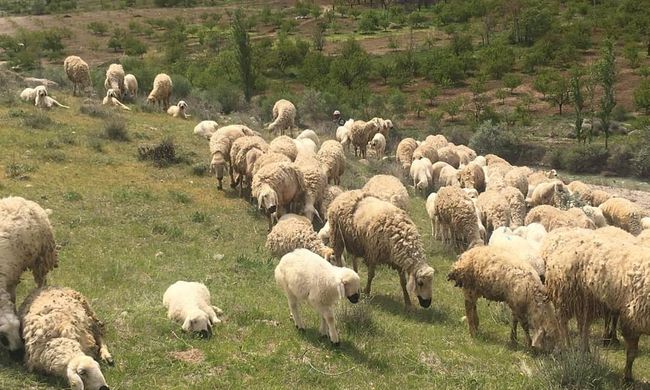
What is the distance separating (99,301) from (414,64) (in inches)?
2424

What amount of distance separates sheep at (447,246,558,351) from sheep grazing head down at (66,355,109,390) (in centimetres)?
566

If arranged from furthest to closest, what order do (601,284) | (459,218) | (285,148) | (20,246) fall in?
(285,148), (459,218), (601,284), (20,246)

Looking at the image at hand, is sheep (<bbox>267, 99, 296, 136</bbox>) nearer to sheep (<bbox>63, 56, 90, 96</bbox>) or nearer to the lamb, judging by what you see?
sheep (<bbox>63, 56, 90, 96</bbox>)

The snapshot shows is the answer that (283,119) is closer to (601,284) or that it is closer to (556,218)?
(556,218)

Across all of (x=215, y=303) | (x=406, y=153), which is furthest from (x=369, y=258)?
(x=406, y=153)

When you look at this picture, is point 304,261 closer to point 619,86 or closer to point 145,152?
point 145,152

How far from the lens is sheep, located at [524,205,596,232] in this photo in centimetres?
1464

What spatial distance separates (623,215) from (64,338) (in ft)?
50.7

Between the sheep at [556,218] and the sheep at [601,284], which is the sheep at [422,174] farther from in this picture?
the sheep at [601,284]

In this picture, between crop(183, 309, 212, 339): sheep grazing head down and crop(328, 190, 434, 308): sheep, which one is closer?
crop(183, 309, 212, 339): sheep grazing head down

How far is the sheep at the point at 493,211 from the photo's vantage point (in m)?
16.0

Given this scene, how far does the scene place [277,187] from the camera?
46.3 feet

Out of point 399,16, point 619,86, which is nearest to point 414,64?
point 619,86

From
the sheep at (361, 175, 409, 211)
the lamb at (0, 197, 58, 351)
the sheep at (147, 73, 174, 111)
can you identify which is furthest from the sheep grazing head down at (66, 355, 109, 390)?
the sheep at (147, 73, 174, 111)
